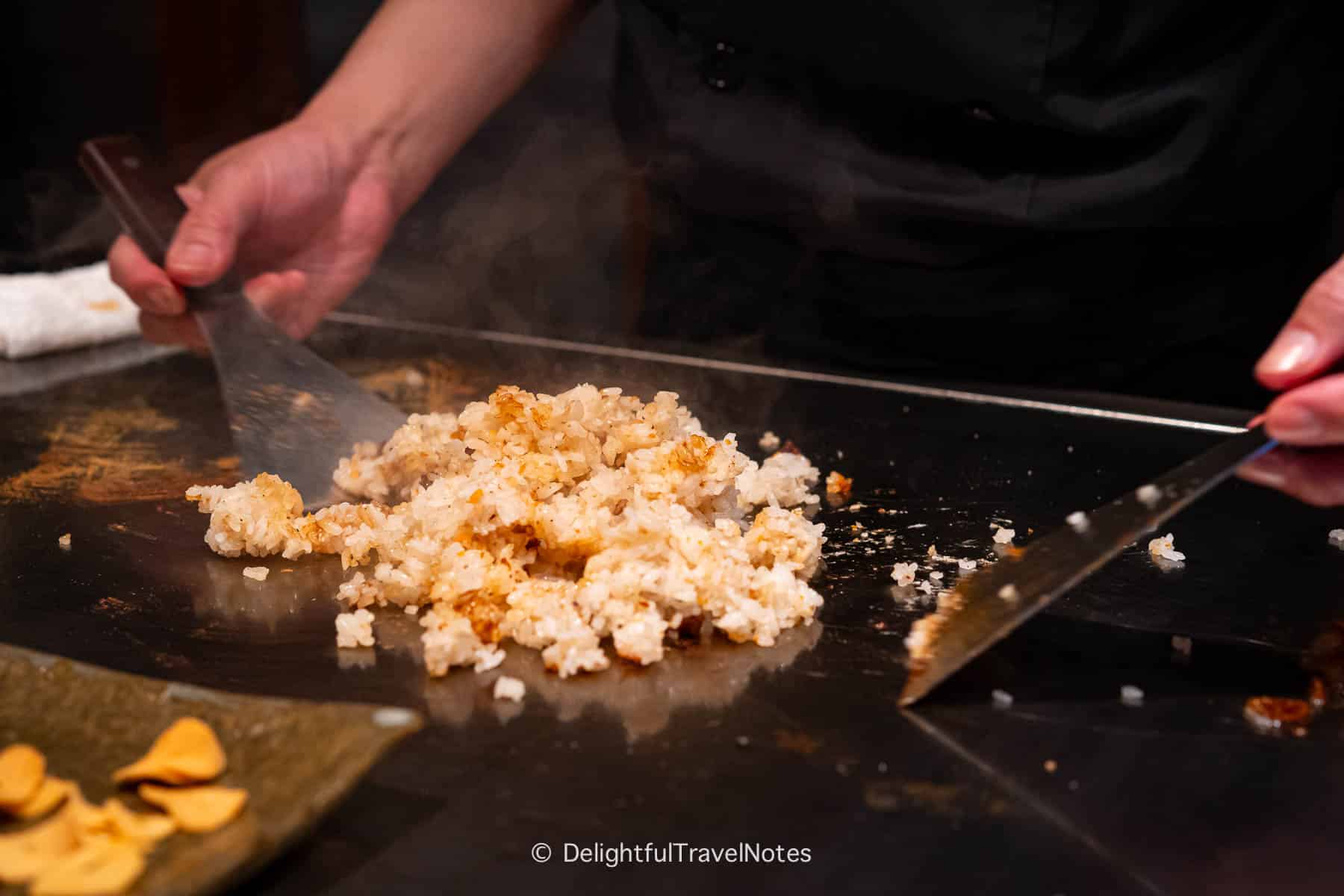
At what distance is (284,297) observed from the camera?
1714mm

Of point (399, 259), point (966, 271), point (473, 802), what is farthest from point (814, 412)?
point (399, 259)

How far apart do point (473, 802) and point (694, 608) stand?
24 cm

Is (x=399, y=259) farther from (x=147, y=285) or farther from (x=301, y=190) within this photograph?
(x=147, y=285)

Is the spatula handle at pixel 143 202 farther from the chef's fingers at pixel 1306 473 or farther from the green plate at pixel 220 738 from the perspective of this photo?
the chef's fingers at pixel 1306 473

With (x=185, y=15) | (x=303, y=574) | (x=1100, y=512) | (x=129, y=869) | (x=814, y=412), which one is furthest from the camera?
(x=185, y=15)

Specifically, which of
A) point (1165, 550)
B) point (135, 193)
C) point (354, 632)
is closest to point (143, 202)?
point (135, 193)

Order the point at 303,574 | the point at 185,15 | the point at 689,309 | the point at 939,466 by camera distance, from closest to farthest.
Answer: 1. the point at 303,574
2. the point at 939,466
3. the point at 689,309
4. the point at 185,15

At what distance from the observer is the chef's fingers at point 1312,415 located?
A: 0.86 m

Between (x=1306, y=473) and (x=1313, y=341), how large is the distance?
0.37 ft

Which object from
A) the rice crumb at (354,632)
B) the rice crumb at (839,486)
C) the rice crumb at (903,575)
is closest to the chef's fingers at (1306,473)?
the rice crumb at (903,575)

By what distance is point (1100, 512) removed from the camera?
870 millimetres

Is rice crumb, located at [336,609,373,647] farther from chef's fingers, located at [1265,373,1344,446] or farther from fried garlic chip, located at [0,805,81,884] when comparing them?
chef's fingers, located at [1265,373,1344,446]

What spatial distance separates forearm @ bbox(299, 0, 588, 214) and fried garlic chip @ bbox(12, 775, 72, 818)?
124 centimetres

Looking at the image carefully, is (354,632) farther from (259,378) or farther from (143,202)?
(143,202)
